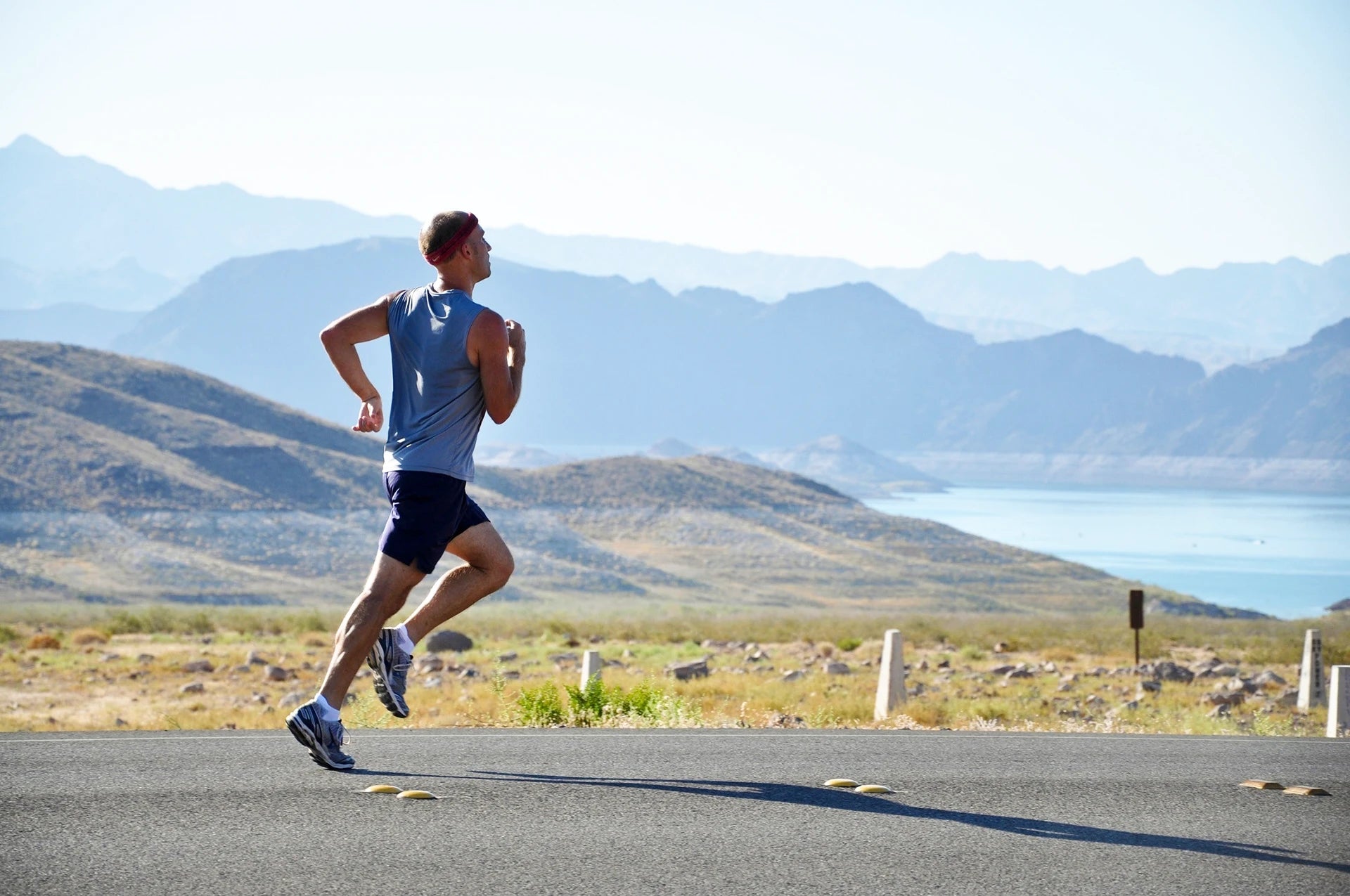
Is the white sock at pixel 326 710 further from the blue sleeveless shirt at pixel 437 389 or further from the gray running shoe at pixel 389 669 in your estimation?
the blue sleeveless shirt at pixel 437 389

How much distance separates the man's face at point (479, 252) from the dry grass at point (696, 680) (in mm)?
4103

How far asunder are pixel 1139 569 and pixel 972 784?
140262 mm

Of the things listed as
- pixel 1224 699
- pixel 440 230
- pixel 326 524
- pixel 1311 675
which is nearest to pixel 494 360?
pixel 440 230

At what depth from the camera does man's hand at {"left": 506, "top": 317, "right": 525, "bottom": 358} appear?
6359 mm

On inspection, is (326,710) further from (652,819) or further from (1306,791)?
(1306,791)

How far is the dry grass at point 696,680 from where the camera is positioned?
52.0 ft

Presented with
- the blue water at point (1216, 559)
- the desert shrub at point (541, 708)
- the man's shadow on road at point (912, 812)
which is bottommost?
the desert shrub at point (541, 708)

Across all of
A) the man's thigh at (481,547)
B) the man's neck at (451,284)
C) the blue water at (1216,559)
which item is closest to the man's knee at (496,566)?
the man's thigh at (481,547)

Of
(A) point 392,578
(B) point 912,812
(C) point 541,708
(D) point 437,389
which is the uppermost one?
(D) point 437,389

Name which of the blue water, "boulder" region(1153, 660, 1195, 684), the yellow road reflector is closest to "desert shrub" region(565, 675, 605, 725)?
the yellow road reflector

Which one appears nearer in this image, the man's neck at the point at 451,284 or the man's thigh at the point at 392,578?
the man's thigh at the point at 392,578

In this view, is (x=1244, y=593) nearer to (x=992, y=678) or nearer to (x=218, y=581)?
(x=218, y=581)

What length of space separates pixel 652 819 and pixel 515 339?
81.3 inches

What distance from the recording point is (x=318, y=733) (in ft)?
20.2
